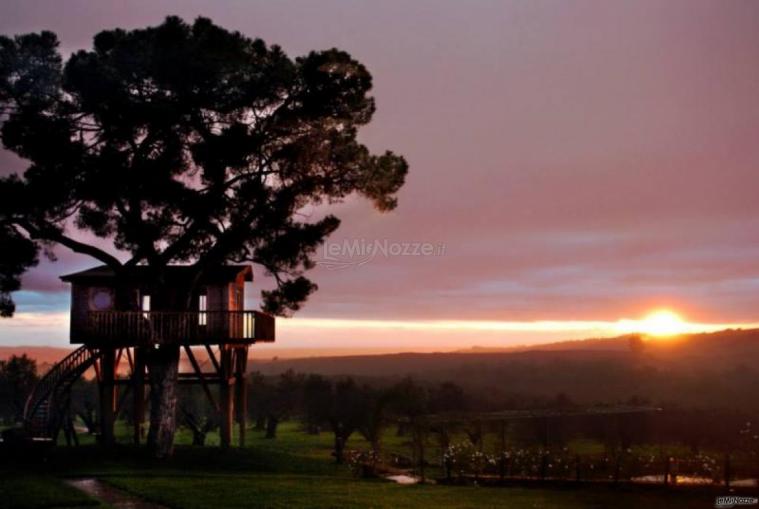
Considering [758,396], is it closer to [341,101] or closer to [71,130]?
[341,101]

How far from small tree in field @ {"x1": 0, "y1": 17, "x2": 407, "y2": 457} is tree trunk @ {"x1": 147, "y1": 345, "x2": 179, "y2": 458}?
0.05 meters

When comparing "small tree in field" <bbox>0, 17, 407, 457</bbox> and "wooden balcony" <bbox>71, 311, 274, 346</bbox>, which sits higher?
"small tree in field" <bbox>0, 17, 407, 457</bbox>

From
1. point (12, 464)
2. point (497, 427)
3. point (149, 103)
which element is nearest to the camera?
point (12, 464)

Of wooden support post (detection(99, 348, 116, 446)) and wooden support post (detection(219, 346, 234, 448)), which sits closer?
wooden support post (detection(99, 348, 116, 446))

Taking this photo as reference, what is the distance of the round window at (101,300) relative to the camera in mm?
37094

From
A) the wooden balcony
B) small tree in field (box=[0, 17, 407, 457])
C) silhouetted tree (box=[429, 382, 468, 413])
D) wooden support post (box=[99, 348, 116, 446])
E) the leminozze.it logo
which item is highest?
small tree in field (box=[0, 17, 407, 457])

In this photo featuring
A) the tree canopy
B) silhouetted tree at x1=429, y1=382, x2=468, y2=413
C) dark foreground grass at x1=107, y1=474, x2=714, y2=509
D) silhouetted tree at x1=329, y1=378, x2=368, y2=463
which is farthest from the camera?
silhouetted tree at x1=429, y1=382, x2=468, y2=413

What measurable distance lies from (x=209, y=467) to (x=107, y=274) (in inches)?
419

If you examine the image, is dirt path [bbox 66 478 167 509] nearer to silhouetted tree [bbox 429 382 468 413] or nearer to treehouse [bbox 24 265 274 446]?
treehouse [bbox 24 265 274 446]

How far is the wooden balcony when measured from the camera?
112 feet

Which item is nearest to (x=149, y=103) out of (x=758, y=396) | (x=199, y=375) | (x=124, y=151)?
(x=124, y=151)

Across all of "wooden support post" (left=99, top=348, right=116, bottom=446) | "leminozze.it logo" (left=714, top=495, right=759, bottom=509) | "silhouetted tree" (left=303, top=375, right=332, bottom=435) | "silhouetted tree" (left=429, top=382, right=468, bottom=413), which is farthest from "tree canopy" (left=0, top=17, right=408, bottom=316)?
"silhouetted tree" (left=429, top=382, right=468, bottom=413)

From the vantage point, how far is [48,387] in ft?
116

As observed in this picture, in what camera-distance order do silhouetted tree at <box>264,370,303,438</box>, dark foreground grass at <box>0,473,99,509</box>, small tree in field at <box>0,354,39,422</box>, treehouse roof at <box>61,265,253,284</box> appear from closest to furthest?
dark foreground grass at <box>0,473,99,509</box>, treehouse roof at <box>61,265,253,284</box>, silhouetted tree at <box>264,370,303,438</box>, small tree in field at <box>0,354,39,422</box>
